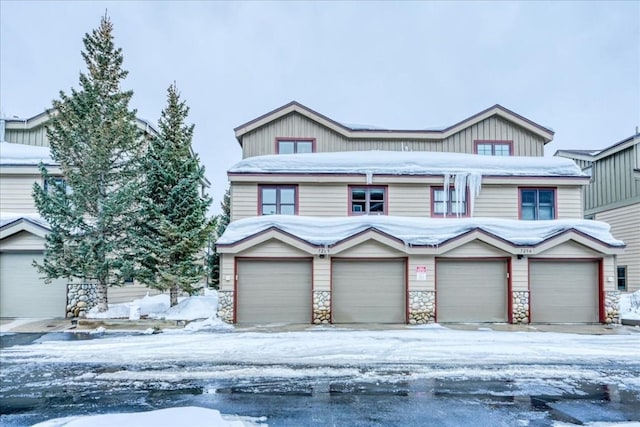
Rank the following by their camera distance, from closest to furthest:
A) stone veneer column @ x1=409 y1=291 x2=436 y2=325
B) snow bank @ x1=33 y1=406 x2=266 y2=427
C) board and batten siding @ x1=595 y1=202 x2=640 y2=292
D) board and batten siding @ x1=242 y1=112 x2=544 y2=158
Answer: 1. snow bank @ x1=33 y1=406 x2=266 y2=427
2. stone veneer column @ x1=409 y1=291 x2=436 y2=325
3. board and batten siding @ x1=242 y1=112 x2=544 y2=158
4. board and batten siding @ x1=595 y1=202 x2=640 y2=292

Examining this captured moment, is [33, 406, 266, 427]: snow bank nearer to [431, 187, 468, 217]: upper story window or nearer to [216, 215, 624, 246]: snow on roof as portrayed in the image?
[216, 215, 624, 246]: snow on roof

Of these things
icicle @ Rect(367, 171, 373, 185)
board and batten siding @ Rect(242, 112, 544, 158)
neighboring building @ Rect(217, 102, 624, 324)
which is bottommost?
neighboring building @ Rect(217, 102, 624, 324)

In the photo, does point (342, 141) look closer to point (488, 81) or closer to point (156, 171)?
point (156, 171)

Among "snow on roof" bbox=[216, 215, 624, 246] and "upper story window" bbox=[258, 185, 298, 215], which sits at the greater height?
"upper story window" bbox=[258, 185, 298, 215]

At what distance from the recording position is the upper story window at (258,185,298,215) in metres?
15.8

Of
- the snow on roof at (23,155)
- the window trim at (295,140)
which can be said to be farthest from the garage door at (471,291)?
the snow on roof at (23,155)

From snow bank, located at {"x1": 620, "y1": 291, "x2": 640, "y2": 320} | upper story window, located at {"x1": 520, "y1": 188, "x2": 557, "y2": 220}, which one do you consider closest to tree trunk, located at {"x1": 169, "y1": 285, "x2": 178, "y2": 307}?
upper story window, located at {"x1": 520, "y1": 188, "x2": 557, "y2": 220}

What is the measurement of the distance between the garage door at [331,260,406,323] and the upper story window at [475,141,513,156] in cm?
723

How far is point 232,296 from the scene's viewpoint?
1382cm

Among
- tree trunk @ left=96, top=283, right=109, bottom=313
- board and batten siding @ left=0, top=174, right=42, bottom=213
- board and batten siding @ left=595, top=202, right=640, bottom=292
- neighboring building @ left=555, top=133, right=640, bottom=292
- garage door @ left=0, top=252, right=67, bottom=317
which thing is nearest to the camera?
tree trunk @ left=96, top=283, right=109, bottom=313

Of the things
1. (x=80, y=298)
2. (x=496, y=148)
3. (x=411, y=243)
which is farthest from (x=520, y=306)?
(x=80, y=298)

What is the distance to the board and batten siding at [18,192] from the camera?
17.5 metres


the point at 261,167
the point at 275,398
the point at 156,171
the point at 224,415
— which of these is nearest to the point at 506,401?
the point at 275,398

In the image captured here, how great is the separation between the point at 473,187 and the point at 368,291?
591 cm
